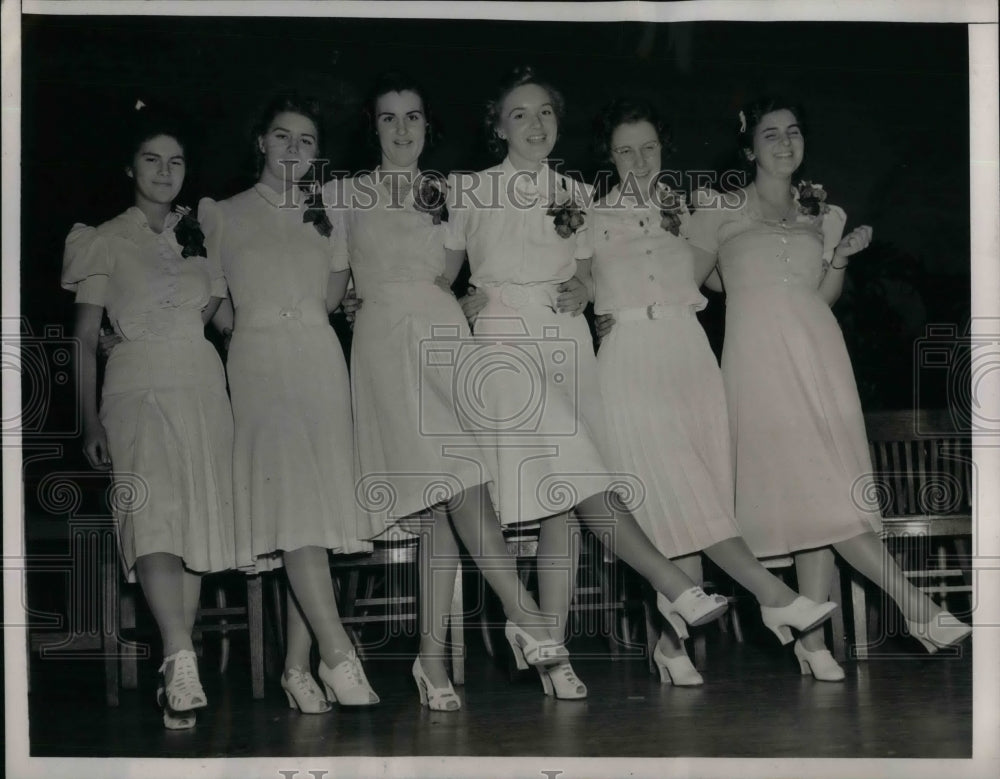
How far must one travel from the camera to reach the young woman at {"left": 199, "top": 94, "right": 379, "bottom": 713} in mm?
5227

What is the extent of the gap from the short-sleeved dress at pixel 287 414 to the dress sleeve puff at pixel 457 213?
1.57ft

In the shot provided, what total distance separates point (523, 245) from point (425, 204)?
0.37 metres

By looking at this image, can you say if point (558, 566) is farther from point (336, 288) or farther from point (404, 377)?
point (336, 288)

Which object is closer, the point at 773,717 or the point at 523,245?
the point at 773,717

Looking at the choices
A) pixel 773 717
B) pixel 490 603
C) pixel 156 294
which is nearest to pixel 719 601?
pixel 773 717

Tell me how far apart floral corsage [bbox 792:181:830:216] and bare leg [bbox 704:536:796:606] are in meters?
1.22

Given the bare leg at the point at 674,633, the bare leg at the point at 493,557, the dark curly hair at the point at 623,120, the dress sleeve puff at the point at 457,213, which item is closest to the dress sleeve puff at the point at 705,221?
the dark curly hair at the point at 623,120

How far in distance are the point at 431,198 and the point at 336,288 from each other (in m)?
0.46

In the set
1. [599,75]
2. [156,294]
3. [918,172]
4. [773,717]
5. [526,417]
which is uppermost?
[599,75]

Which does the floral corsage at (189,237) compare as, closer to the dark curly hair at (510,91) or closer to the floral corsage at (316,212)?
the floral corsage at (316,212)

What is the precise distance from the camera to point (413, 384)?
207 inches

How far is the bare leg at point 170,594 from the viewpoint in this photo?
514 centimetres

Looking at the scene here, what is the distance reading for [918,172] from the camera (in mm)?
5492

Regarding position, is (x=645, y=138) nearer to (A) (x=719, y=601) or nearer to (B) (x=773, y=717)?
(A) (x=719, y=601)
